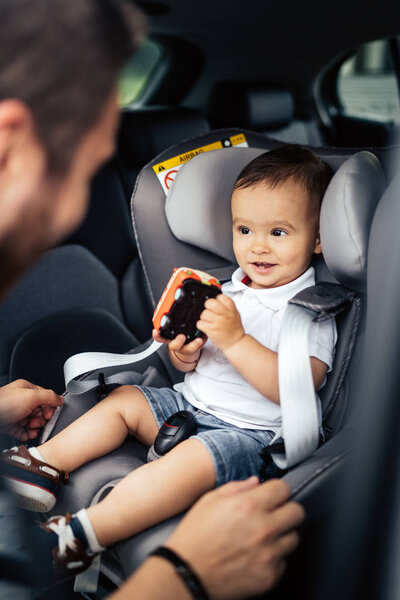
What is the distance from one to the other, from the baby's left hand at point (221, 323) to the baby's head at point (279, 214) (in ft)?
0.58

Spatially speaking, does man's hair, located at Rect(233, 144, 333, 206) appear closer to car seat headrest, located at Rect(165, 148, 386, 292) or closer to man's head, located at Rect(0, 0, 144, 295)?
car seat headrest, located at Rect(165, 148, 386, 292)

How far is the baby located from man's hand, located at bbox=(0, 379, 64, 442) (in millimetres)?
74

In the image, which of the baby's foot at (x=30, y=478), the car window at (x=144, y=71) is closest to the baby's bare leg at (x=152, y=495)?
the baby's foot at (x=30, y=478)

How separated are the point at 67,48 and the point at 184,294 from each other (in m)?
0.64

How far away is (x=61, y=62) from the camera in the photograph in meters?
0.52

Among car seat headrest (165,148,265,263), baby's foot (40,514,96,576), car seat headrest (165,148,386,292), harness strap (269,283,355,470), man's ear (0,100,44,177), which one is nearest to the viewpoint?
man's ear (0,100,44,177)

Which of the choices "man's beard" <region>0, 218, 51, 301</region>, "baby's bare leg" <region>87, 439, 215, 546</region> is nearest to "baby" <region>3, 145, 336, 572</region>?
"baby's bare leg" <region>87, 439, 215, 546</region>

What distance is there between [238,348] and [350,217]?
1.09ft

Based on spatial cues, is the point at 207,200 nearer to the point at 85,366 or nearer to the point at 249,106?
the point at 85,366

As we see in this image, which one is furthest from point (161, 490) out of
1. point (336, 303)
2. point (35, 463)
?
point (336, 303)

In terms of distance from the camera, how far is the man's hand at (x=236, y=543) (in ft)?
2.31

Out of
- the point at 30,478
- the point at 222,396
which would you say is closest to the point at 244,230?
the point at 222,396

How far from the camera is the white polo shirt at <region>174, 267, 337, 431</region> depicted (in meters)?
1.18

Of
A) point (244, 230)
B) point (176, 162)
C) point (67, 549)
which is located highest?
point (176, 162)
